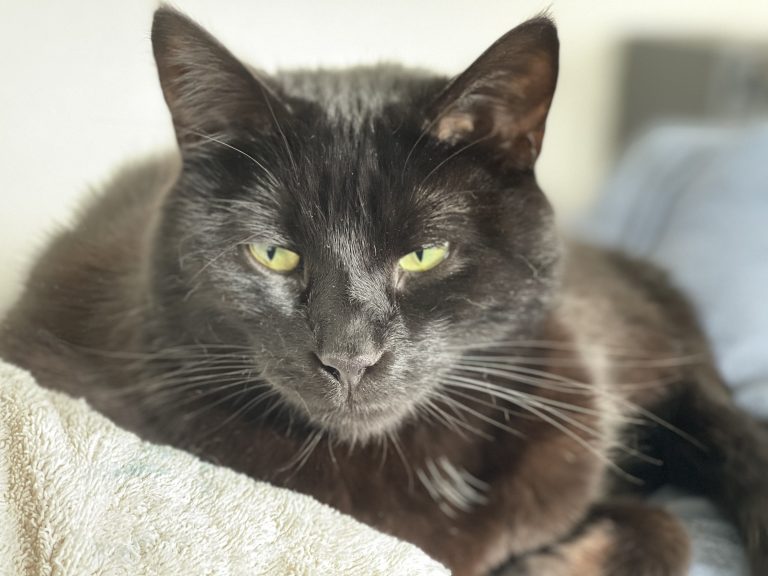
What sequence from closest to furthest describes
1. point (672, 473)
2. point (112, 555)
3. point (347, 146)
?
point (112, 555) < point (347, 146) < point (672, 473)

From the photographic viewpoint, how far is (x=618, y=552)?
35.0 inches

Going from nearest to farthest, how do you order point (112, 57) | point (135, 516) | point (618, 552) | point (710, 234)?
point (135, 516) → point (618, 552) → point (112, 57) → point (710, 234)

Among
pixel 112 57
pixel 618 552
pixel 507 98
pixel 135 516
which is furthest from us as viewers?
pixel 112 57

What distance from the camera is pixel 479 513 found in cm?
84

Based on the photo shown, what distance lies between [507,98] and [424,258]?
18 centimetres

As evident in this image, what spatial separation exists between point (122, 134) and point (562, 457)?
30.0 inches

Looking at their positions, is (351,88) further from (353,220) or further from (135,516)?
(135,516)

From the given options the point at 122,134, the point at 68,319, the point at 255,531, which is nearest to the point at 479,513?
the point at 255,531

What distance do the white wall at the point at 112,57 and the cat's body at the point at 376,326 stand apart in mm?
84

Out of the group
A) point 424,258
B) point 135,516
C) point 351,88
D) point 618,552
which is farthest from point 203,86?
point 618,552

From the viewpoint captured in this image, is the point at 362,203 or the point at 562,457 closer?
the point at 362,203

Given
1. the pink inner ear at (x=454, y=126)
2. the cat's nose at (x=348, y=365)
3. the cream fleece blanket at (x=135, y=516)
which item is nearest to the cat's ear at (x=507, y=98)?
the pink inner ear at (x=454, y=126)

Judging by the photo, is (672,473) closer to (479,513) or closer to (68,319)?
(479,513)

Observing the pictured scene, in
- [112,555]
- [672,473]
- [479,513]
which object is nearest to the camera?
[112,555]
